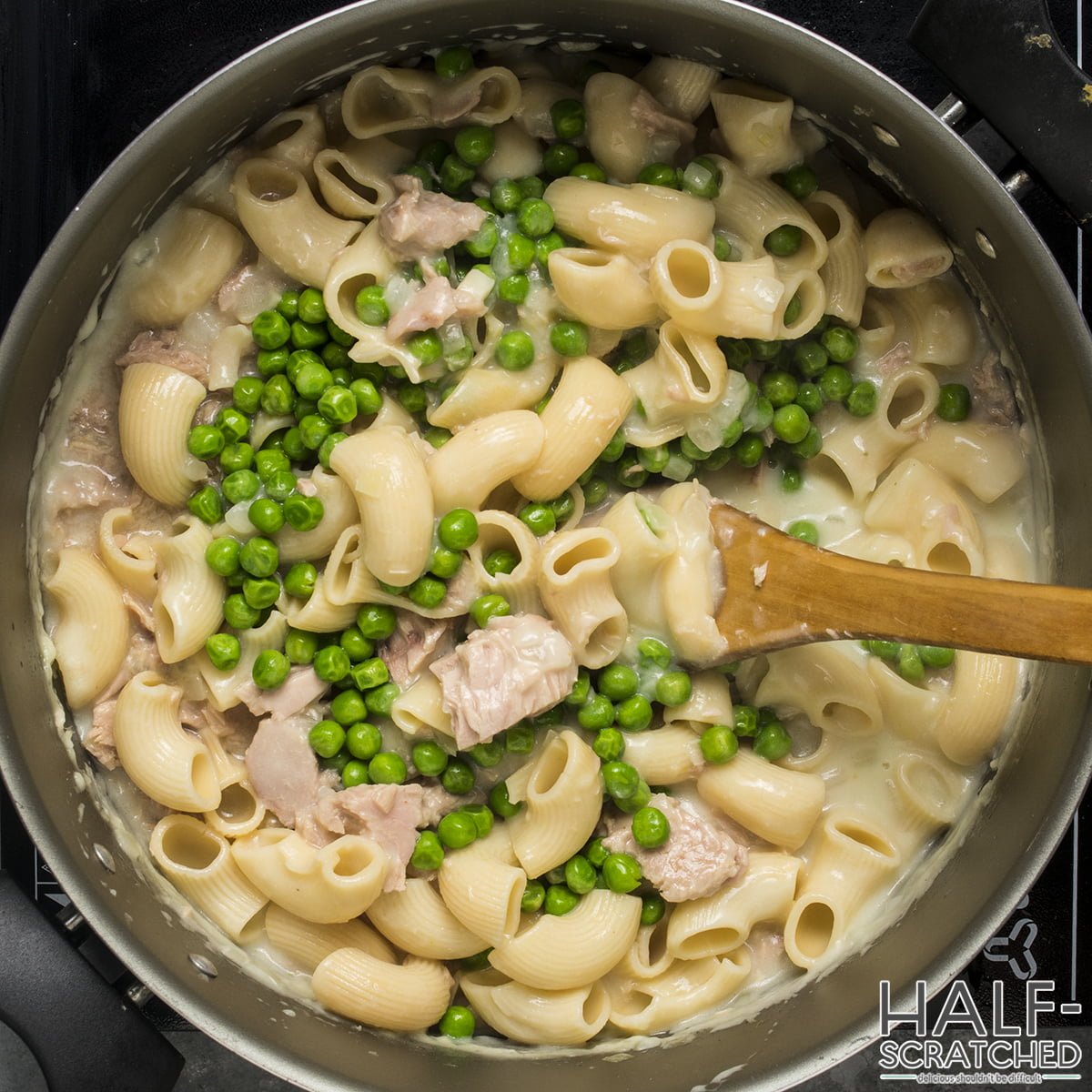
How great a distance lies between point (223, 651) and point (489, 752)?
22.9 inches

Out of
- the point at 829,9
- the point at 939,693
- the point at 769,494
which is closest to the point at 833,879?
the point at 939,693

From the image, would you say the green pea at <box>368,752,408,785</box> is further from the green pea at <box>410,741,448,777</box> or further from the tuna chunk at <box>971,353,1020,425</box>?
the tuna chunk at <box>971,353,1020,425</box>

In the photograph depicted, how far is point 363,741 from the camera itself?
2566 millimetres

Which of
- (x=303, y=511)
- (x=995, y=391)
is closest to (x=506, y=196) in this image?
A: (x=303, y=511)

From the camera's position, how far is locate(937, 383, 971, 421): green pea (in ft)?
8.66

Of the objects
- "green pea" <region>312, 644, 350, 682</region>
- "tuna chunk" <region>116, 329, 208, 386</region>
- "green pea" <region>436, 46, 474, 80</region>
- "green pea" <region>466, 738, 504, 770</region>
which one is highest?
"green pea" <region>436, 46, 474, 80</region>

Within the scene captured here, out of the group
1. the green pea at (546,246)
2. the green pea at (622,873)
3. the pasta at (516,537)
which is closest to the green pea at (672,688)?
the pasta at (516,537)

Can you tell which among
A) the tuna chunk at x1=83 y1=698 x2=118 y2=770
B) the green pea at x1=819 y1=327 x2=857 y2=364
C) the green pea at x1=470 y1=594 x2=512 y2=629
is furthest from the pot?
the green pea at x1=470 y1=594 x2=512 y2=629

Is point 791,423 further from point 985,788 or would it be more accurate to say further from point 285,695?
point 285,695

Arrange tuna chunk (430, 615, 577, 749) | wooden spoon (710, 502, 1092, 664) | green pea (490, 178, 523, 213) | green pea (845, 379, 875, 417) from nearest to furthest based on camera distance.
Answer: wooden spoon (710, 502, 1092, 664)
tuna chunk (430, 615, 577, 749)
green pea (490, 178, 523, 213)
green pea (845, 379, 875, 417)

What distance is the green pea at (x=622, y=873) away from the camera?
2.55 m

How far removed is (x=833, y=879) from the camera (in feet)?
8.48

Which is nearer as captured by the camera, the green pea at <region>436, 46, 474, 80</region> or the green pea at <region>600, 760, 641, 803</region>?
the green pea at <region>436, 46, 474, 80</region>

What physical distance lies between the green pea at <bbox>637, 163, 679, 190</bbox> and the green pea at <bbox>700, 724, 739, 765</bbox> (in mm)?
1112
